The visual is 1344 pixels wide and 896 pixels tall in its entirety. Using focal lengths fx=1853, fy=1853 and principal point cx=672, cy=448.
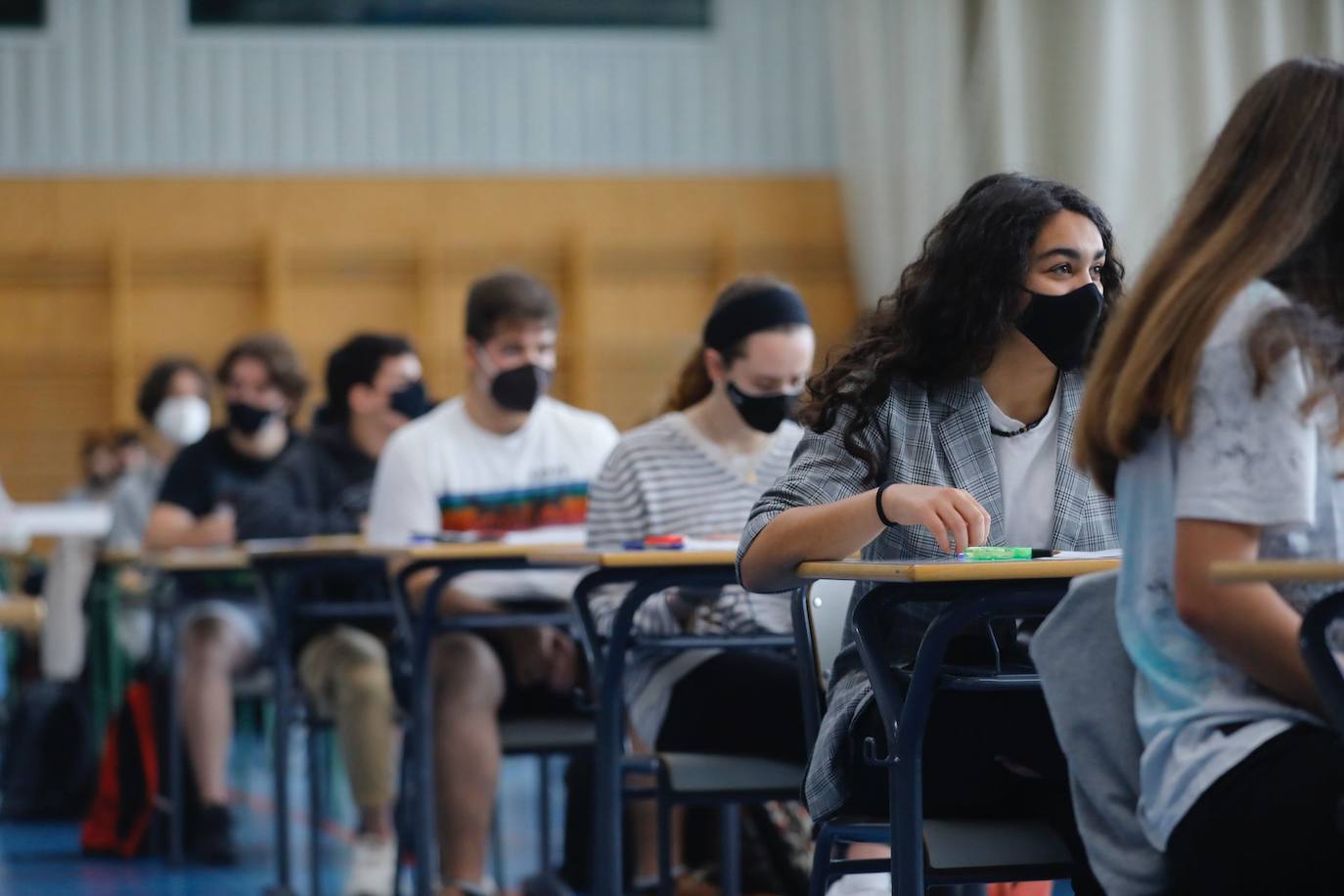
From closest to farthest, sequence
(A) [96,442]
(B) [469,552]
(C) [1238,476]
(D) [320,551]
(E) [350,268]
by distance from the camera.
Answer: (C) [1238,476] < (B) [469,552] < (D) [320,551] < (A) [96,442] < (E) [350,268]

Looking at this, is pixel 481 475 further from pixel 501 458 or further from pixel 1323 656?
pixel 1323 656

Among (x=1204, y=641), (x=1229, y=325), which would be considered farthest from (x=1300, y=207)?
(x=1204, y=641)

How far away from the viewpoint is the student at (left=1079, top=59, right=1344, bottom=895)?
4.34ft

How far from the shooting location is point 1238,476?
134cm

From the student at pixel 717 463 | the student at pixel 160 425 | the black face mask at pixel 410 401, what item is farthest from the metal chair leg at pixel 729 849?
the student at pixel 160 425

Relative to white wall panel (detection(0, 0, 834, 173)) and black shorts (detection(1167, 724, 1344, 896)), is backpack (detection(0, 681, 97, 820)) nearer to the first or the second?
black shorts (detection(1167, 724, 1344, 896))

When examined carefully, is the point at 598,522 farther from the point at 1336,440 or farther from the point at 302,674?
the point at 1336,440

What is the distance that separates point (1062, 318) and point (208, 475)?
3.33 meters

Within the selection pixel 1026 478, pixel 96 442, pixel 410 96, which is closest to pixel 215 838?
pixel 1026 478

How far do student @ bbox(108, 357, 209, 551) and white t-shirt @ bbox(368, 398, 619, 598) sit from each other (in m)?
2.53

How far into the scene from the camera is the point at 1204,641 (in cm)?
139

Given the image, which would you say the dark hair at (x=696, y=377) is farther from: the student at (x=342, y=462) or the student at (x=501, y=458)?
the student at (x=342, y=462)

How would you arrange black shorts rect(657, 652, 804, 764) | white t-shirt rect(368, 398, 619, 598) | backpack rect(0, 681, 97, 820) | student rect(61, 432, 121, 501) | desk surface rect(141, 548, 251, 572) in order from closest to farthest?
1. black shorts rect(657, 652, 804, 764)
2. white t-shirt rect(368, 398, 619, 598)
3. desk surface rect(141, 548, 251, 572)
4. backpack rect(0, 681, 97, 820)
5. student rect(61, 432, 121, 501)

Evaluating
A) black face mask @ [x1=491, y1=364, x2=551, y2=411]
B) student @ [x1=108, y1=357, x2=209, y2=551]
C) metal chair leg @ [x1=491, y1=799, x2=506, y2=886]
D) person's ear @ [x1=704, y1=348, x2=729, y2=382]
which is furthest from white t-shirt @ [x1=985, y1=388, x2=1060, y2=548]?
student @ [x1=108, y1=357, x2=209, y2=551]
